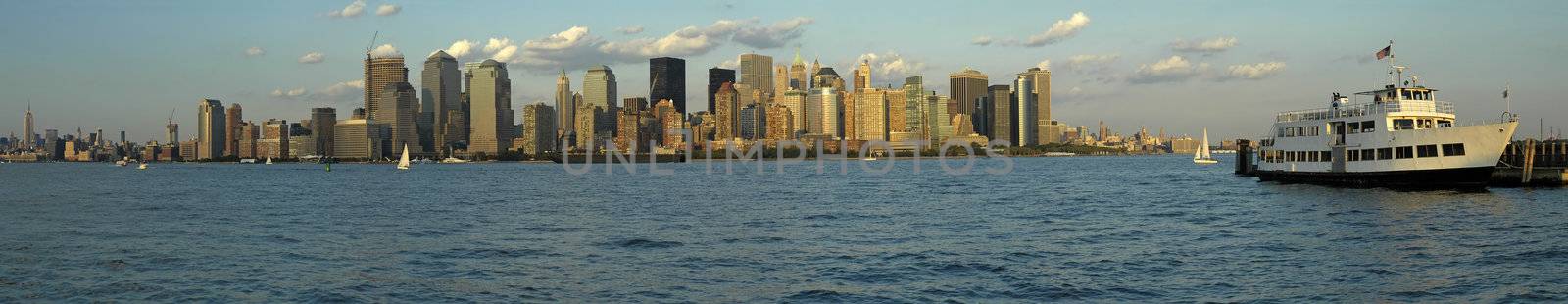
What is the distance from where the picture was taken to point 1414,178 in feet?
241

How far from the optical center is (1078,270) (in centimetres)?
3397

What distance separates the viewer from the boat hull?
71106 mm

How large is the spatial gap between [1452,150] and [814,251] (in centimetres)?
5275

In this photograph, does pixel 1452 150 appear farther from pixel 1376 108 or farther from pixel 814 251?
pixel 814 251

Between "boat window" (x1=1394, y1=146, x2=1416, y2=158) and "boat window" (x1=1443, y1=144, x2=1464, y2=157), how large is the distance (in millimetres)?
1938

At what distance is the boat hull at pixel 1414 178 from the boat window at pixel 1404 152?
3.95 ft

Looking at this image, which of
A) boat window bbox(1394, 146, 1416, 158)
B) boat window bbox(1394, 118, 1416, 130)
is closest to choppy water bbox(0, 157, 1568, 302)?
boat window bbox(1394, 146, 1416, 158)

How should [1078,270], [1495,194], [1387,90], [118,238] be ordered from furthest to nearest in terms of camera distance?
[1387,90] → [1495,194] → [118,238] → [1078,270]

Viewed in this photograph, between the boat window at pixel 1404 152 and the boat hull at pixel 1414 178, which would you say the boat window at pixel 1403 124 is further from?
the boat hull at pixel 1414 178

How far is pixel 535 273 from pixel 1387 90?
218 ft

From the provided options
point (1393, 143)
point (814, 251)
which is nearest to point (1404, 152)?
point (1393, 143)

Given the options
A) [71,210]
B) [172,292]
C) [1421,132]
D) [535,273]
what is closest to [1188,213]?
[1421,132]

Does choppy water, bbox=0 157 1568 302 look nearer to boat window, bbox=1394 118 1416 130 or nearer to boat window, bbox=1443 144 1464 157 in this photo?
boat window, bbox=1443 144 1464 157

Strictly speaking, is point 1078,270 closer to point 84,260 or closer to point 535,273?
point 535,273
